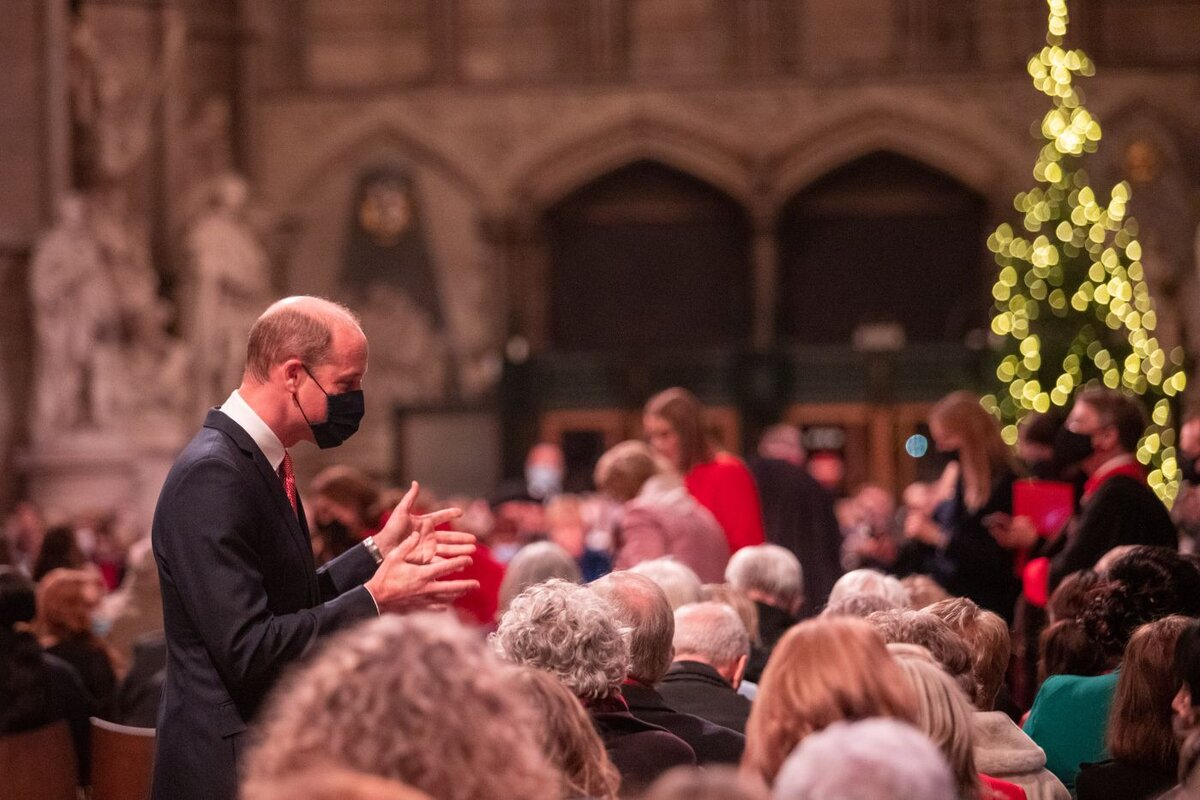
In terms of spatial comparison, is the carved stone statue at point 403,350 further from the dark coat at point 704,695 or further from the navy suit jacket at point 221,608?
the navy suit jacket at point 221,608

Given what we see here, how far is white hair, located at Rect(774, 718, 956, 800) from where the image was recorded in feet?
→ 5.93

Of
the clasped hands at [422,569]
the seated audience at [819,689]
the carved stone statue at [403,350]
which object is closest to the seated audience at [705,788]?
the seated audience at [819,689]

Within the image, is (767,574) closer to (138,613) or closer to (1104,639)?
(1104,639)

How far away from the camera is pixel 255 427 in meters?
2.99

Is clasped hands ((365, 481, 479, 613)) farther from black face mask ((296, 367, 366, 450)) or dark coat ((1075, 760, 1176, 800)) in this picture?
dark coat ((1075, 760, 1176, 800))

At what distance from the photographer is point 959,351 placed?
768 inches

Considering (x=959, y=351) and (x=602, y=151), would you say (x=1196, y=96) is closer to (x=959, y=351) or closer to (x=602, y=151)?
(x=959, y=351)

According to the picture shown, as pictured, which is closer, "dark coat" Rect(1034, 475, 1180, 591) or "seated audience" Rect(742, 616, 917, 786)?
"seated audience" Rect(742, 616, 917, 786)

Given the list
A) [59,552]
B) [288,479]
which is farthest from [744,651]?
[59,552]

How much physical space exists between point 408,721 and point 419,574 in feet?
3.57

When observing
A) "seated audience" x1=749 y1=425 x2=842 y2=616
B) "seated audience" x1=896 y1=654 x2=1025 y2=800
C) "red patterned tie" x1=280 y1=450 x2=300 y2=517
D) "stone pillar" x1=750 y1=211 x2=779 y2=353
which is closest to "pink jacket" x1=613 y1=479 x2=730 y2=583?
"seated audience" x1=749 y1=425 x2=842 y2=616

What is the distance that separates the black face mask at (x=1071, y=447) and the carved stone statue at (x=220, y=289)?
10.6 m

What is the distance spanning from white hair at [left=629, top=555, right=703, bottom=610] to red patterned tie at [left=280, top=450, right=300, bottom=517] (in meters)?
1.69

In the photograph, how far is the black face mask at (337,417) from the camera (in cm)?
300
